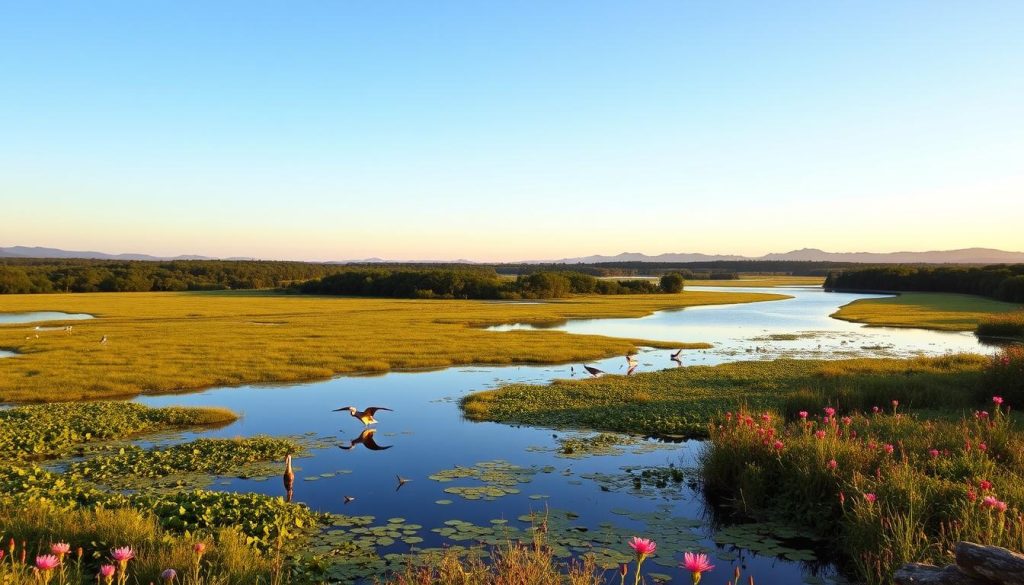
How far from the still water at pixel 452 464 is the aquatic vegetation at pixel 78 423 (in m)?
1.53

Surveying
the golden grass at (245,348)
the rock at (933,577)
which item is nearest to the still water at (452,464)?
the golden grass at (245,348)

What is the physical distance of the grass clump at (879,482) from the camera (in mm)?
8062

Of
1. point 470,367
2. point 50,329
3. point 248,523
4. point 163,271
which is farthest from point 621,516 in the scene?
point 163,271

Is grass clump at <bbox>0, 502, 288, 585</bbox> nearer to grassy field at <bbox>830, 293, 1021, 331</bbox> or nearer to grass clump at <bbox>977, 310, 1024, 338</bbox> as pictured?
grass clump at <bbox>977, 310, 1024, 338</bbox>

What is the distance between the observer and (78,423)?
17656mm

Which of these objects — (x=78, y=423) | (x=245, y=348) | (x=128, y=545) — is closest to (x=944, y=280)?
(x=245, y=348)

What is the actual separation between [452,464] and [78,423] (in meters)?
10.7

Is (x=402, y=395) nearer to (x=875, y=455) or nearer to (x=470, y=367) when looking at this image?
(x=470, y=367)

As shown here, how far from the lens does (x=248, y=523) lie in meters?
10.1

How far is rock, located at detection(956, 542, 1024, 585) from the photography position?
15.7 ft

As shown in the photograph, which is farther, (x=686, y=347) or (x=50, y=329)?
(x=50, y=329)

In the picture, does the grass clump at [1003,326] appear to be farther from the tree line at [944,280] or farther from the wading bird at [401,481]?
the wading bird at [401,481]

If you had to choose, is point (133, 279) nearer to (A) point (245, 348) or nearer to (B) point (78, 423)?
(A) point (245, 348)

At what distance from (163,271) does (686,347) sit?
387 ft
